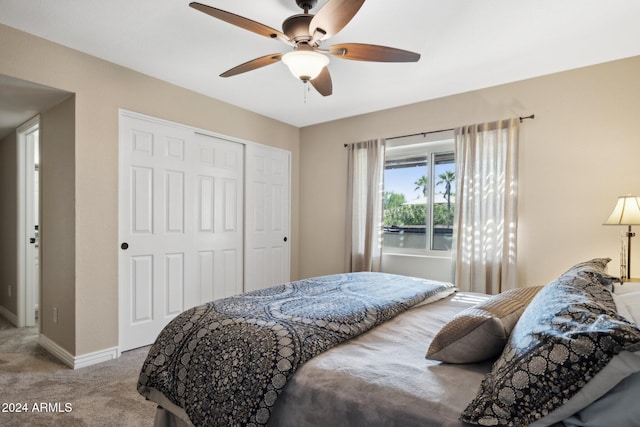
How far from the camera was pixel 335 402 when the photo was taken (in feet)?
3.57

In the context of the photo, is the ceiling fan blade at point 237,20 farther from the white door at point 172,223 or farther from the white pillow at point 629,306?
the white pillow at point 629,306

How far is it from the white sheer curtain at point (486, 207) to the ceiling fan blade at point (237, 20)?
221cm

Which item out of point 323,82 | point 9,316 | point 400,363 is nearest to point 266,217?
point 323,82

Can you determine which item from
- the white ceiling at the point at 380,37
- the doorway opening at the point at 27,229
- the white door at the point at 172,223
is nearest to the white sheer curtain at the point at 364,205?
the white ceiling at the point at 380,37

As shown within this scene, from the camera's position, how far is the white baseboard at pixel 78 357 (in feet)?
8.77

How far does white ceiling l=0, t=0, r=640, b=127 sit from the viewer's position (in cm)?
211

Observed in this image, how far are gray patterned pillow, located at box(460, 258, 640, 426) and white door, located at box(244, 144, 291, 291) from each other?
3.43 m

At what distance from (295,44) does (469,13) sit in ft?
3.60

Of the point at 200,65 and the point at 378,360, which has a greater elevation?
the point at 200,65

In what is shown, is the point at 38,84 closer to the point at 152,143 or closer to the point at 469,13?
the point at 152,143

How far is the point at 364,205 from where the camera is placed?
4.12 m

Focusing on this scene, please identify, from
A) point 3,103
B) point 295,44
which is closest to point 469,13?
point 295,44

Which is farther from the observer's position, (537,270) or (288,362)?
(537,270)

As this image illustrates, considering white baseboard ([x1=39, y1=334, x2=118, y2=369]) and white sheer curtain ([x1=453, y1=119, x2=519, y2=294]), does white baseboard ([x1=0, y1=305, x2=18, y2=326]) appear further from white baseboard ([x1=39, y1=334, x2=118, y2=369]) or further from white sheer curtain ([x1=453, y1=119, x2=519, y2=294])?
white sheer curtain ([x1=453, y1=119, x2=519, y2=294])
